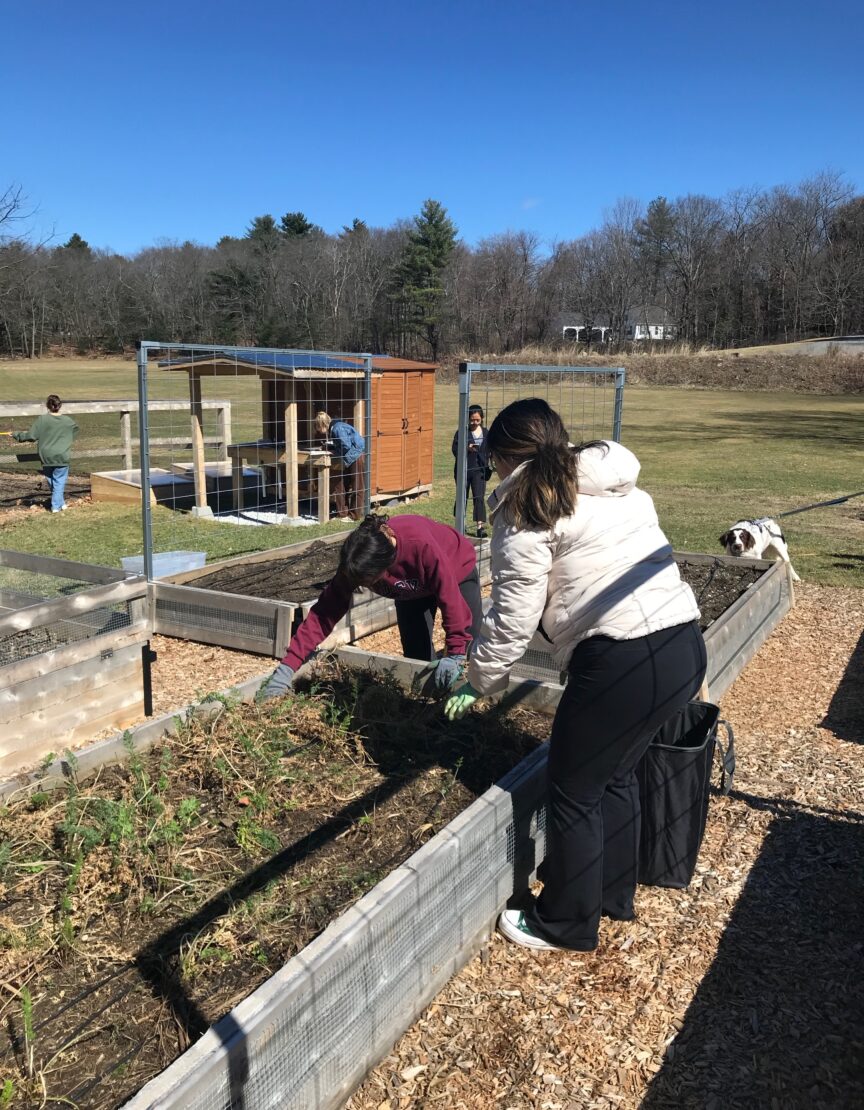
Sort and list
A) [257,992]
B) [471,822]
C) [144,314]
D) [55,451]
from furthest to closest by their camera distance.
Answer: [144,314], [55,451], [471,822], [257,992]

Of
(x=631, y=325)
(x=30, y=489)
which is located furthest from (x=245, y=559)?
(x=631, y=325)

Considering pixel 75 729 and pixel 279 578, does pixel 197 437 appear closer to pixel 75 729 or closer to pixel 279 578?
pixel 279 578

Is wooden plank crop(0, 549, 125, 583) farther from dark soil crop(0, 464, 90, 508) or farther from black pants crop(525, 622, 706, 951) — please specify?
dark soil crop(0, 464, 90, 508)

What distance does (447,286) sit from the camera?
6134 cm

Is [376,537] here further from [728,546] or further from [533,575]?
[728,546]

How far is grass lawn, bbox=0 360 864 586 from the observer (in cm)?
975

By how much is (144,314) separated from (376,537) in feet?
197

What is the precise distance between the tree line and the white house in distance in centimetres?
41

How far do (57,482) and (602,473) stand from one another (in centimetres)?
1045

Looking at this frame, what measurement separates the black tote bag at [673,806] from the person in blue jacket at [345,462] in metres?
7.44

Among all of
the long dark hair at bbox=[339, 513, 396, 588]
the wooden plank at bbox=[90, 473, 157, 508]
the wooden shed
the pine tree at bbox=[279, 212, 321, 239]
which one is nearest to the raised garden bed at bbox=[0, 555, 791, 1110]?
the long dark hair at bbox=[339, 513, 396, 588]

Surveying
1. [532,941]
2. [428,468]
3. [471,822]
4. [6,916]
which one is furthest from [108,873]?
[428,468]

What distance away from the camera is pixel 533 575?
102 inches

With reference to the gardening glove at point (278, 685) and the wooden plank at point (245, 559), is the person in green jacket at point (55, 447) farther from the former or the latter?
the gardening glove at point (278, 685)
